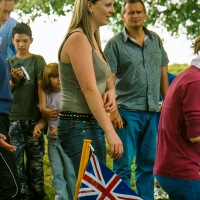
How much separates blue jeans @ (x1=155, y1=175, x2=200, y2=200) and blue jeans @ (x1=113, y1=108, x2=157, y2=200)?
1990 mm

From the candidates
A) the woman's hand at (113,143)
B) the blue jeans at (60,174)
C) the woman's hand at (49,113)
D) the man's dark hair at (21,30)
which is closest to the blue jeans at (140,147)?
the blue jeans at (60,174)

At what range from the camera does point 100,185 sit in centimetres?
384

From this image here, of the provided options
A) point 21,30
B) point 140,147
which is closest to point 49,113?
point 21,30

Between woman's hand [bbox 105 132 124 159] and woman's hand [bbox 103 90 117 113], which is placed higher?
woman's hand [bbox 103 90 117 113]

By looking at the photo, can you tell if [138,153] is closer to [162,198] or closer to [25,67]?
[162,198]

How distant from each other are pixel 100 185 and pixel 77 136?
0.36m

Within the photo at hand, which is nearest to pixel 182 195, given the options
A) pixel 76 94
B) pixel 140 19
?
pixel 76 94

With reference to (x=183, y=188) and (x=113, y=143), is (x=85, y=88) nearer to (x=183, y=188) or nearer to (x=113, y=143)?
(x=113, y=143)

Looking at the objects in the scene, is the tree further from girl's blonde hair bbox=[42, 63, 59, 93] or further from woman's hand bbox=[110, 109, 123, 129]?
woman's hand bbox=[110, 109, 123, 129]

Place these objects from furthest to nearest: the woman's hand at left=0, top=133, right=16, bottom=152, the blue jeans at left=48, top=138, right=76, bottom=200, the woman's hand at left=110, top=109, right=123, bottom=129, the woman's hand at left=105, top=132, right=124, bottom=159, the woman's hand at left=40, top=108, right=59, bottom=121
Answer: the woman's hand at left=40, top=108, right=59, bottom=121 < the blue jeans at left=48, top=138, right=76, bottom=200 < the woman's hand at left=110, top=109, right=123, bottom=129 < the woman's hand at left=105, top=132, right=124, bottom=159 < the woman's hand at left=0, top=133, right=16, bottom=152

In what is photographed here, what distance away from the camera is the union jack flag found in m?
3.78

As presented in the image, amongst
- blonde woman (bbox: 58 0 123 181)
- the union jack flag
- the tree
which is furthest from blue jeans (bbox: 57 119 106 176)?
the tree

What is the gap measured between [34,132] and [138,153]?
1.18 meters

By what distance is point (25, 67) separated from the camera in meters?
6.73
